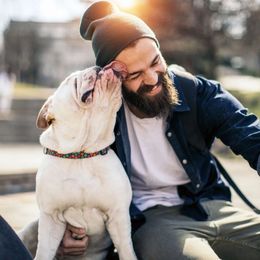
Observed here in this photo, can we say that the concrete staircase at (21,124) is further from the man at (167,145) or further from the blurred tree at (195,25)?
the man at (167,145)

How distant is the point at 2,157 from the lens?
10.1 meters

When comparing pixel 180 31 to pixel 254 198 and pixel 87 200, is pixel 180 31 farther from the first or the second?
pixel 87 200

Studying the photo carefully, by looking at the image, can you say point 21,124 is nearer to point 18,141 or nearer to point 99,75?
point 18,141

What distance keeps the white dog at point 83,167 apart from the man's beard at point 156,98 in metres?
0.23

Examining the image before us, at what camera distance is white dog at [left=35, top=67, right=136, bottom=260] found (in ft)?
7.75

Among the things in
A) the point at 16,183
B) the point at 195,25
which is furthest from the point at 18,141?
the point at 16,183

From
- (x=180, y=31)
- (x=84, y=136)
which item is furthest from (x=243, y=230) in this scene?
(x=180, y=31)

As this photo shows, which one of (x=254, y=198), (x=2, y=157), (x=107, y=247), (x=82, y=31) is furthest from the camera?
(x=2, y=157)

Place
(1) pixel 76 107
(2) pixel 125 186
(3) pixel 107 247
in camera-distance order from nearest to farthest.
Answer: (1) pixel 76 107, (2) pixel 125 186, (3) pixel 107 247

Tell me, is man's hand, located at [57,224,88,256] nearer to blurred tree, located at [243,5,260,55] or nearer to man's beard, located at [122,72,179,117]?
man's beard, located at [122,72,179,117]

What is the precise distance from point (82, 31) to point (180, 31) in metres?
14.7

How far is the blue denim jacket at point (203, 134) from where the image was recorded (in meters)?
2.68

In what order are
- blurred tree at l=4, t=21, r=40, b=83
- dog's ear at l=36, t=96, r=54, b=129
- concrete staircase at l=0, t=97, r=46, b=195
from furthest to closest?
blurred tree at l=4, t=21, r=40, b=83 → concrete staircase at l=0, t=97, r=46, b=195 → dog's ear at l=36, t=96, r=54, b=129

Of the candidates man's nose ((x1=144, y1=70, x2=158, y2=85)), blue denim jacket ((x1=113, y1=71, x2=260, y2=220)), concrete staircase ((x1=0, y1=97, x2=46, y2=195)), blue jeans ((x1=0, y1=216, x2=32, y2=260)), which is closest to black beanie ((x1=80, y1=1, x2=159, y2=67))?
man's nose ((x1=144, y1=70, x2=158, y2=85))
